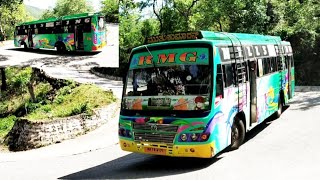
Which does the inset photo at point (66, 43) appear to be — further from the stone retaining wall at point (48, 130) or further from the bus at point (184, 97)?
the bus at point (184, 97)

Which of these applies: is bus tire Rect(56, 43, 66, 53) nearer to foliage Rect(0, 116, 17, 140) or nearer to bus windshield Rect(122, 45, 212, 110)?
foliage Rect(0, 116, 17, 140)

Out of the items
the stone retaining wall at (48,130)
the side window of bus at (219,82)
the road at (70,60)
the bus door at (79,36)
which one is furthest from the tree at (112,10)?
the side window of bus at (219,82)

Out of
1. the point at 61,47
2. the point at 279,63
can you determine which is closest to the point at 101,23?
the point at 61,47

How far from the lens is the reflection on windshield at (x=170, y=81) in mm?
9500

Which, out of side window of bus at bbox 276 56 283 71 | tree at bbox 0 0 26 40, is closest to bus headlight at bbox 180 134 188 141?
side window of bus at bbox 276 56 283 71

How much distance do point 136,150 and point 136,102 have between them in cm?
121

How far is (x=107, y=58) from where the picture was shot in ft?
123

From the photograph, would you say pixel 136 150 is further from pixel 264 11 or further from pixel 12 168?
pixel 264 11

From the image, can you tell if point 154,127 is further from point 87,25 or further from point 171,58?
point 87,25

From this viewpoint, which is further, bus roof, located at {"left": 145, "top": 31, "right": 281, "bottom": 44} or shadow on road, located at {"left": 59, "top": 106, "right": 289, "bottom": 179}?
bus roof, located at {"left": 145, "top": 31, "right": 281, "bottom": 44}

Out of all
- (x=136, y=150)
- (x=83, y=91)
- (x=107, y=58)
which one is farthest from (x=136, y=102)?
(x=107, y=58)

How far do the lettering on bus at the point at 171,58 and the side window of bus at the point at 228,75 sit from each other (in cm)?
99

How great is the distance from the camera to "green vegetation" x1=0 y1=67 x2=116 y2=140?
64.8ft

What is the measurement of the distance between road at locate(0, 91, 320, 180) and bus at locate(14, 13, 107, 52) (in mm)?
19532
